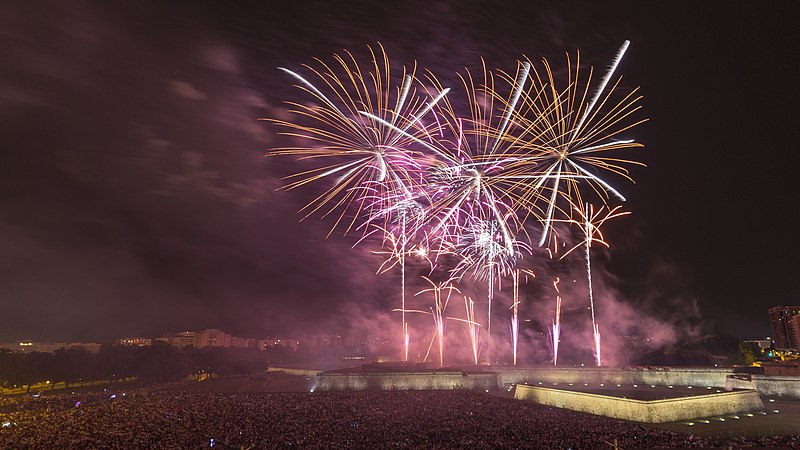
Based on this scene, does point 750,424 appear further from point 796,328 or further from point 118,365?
point 796,328

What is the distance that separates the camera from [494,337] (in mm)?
61031

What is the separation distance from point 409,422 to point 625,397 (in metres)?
12.3

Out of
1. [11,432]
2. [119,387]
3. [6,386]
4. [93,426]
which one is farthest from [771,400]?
[6,386]

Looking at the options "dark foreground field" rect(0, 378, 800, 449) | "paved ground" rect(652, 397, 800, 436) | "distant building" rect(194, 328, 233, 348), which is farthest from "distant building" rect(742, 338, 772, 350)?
"distant building" rect(194, 328, 233, 348)

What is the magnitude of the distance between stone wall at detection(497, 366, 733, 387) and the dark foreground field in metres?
9.40

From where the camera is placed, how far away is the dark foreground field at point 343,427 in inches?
737

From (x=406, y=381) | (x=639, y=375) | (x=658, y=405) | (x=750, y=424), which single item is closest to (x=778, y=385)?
(x=639, y=375)

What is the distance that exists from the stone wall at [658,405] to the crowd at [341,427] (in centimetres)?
165

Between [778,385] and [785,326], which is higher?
[785,326]

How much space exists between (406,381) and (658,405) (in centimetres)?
1739

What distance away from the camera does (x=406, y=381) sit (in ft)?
114

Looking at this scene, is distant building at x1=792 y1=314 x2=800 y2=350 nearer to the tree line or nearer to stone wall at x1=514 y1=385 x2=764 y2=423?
stone wall at x1=514 y1=385 x2=764 y2=423

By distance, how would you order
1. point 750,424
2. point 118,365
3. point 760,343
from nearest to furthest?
1. point 750,424
2. point 118,365
3. point 760,343

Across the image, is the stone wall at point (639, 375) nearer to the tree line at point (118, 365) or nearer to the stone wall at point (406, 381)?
the stone wall at point (406, 381)
